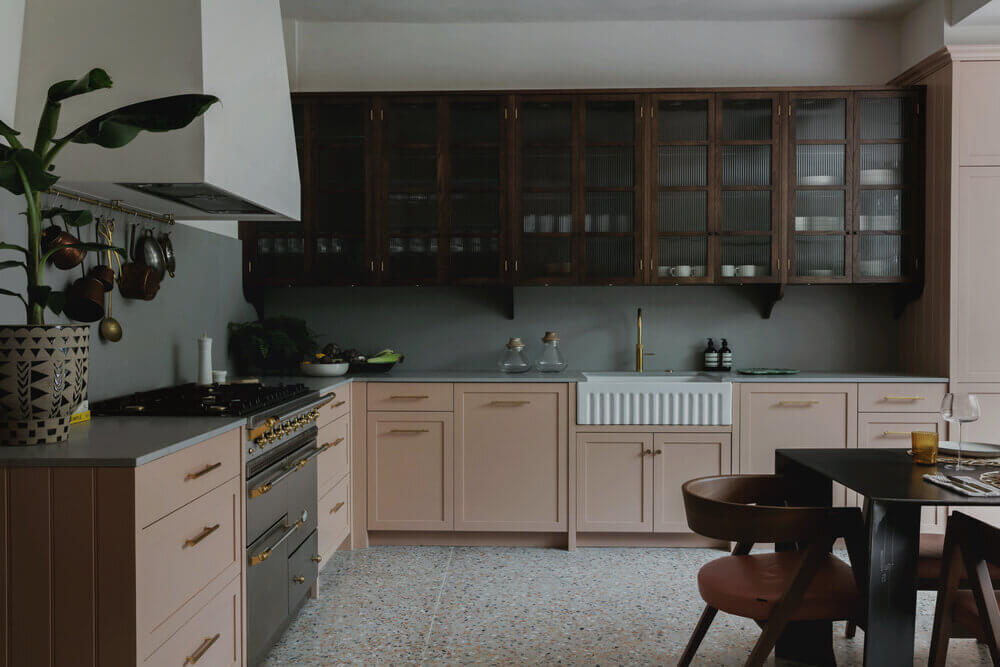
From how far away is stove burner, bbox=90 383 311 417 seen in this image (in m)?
2.38

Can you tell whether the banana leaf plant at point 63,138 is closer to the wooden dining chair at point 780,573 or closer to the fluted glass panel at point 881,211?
the wooden dining chair at point 780,573

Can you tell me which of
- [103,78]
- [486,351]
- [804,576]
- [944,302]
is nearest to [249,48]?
[103,78]

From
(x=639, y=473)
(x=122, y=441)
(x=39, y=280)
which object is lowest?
(x=639, y=473)

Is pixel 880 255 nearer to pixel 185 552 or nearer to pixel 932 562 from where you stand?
pixel 932 562

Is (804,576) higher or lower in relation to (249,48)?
lower

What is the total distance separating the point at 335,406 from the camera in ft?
11.6

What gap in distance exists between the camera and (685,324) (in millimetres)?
4438

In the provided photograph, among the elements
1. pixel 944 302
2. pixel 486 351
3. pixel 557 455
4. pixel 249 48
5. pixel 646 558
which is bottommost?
pixel 646 558

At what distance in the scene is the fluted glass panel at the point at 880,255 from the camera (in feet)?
13.3

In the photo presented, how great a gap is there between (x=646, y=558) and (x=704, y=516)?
1801 mm

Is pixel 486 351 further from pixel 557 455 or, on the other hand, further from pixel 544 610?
pixel 544 610

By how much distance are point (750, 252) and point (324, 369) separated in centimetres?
239

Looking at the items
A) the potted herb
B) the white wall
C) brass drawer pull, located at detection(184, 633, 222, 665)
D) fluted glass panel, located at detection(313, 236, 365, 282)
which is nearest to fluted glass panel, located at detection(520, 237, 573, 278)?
fluted glass panel, located at detection(313, 236, 365, 282)

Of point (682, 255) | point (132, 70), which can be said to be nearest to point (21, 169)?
point (132, 70)
